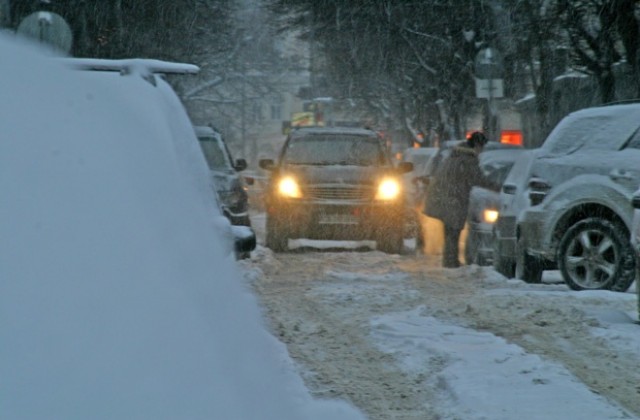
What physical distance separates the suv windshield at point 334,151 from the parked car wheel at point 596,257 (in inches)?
254

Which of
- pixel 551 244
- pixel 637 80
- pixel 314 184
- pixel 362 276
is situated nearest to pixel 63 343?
pixel 551 244

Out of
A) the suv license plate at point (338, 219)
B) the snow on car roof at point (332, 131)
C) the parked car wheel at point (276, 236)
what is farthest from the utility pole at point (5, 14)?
the suv license plate at point (338, 219)

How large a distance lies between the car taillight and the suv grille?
535 centimetres

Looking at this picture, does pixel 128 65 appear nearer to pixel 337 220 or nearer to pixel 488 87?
pixel 337 220

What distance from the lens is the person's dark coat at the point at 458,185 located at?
14.8 metres

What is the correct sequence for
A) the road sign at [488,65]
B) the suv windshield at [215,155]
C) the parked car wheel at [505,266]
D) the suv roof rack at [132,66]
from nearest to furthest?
1. the suv roof rack at [132,66]
2. the parked car wheel at [505,266]
3. the suv windshield at [215,155]
4. the road sign at [488,65]

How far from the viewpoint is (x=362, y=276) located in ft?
42.7

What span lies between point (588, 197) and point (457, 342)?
3.49 m

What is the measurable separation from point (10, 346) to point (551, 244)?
10172 mm

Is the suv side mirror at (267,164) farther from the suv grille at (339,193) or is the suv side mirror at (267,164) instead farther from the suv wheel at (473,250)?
the suv wheel at (473,250)

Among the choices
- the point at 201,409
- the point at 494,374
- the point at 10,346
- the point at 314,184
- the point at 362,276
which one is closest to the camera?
the point at 10,346

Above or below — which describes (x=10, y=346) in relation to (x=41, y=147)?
below

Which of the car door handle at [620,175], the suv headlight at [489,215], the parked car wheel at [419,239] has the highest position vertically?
the car door handle at [620,175]

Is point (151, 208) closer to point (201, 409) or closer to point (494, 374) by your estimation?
point (201, 409)
